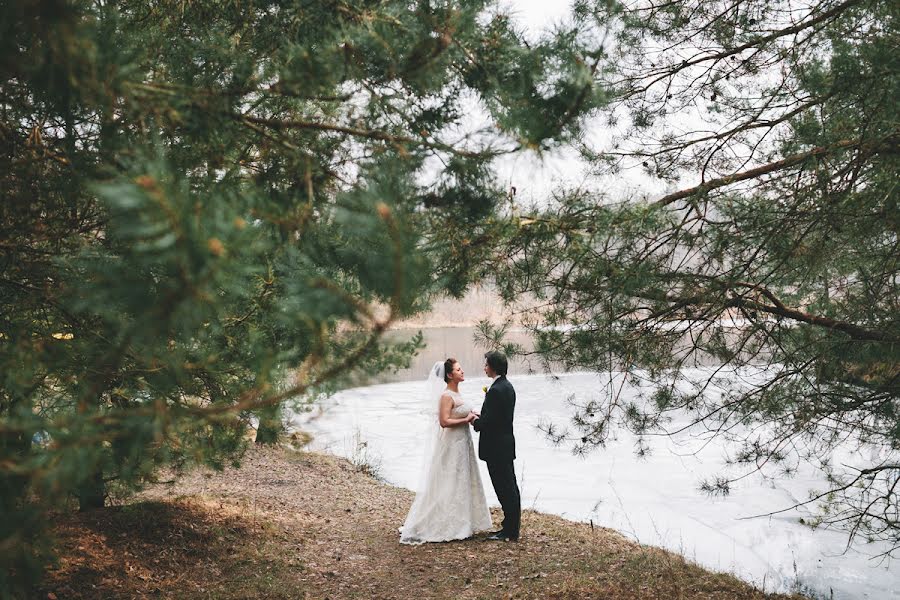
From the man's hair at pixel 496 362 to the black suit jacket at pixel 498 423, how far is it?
0.09 meters

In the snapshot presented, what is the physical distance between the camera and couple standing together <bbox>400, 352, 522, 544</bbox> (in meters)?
6.01

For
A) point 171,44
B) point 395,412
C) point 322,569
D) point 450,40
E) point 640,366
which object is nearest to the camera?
point 450,40

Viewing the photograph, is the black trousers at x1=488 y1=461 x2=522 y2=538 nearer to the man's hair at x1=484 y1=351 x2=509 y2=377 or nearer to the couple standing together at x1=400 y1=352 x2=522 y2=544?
the couple standing together at x1=400 y1=352 x2=522 y2=544

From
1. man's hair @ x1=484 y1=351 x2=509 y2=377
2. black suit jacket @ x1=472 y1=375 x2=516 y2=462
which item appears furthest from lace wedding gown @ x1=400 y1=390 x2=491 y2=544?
man's hair @ x1=484 y1=351 x2=509 y2=377

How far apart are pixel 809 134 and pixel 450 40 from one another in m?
2.75

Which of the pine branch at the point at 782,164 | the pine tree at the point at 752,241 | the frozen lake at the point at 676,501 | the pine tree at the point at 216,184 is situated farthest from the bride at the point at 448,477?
the pine tree at the point at 216,184

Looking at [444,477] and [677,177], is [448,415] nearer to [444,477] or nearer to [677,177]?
[444,477]

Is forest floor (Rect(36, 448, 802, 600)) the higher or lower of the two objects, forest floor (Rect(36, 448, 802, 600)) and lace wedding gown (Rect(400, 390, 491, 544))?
the lower

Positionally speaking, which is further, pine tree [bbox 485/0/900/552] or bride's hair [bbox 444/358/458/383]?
bride's hair [bbox 444/358/458/383]

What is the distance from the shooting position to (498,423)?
19.7ft

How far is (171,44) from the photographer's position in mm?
2984

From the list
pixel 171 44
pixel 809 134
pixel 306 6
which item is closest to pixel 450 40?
pixel 306 6

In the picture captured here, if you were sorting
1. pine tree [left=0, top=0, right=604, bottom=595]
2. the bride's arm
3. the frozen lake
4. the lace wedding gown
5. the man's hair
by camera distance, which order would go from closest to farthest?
pine tree [left=0, top=0, right=604, bottom=595] < the man's hair < the bride's arm < the lace wedding gown < the frozen lake

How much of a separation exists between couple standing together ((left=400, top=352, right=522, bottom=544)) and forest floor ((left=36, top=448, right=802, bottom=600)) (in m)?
0.19
